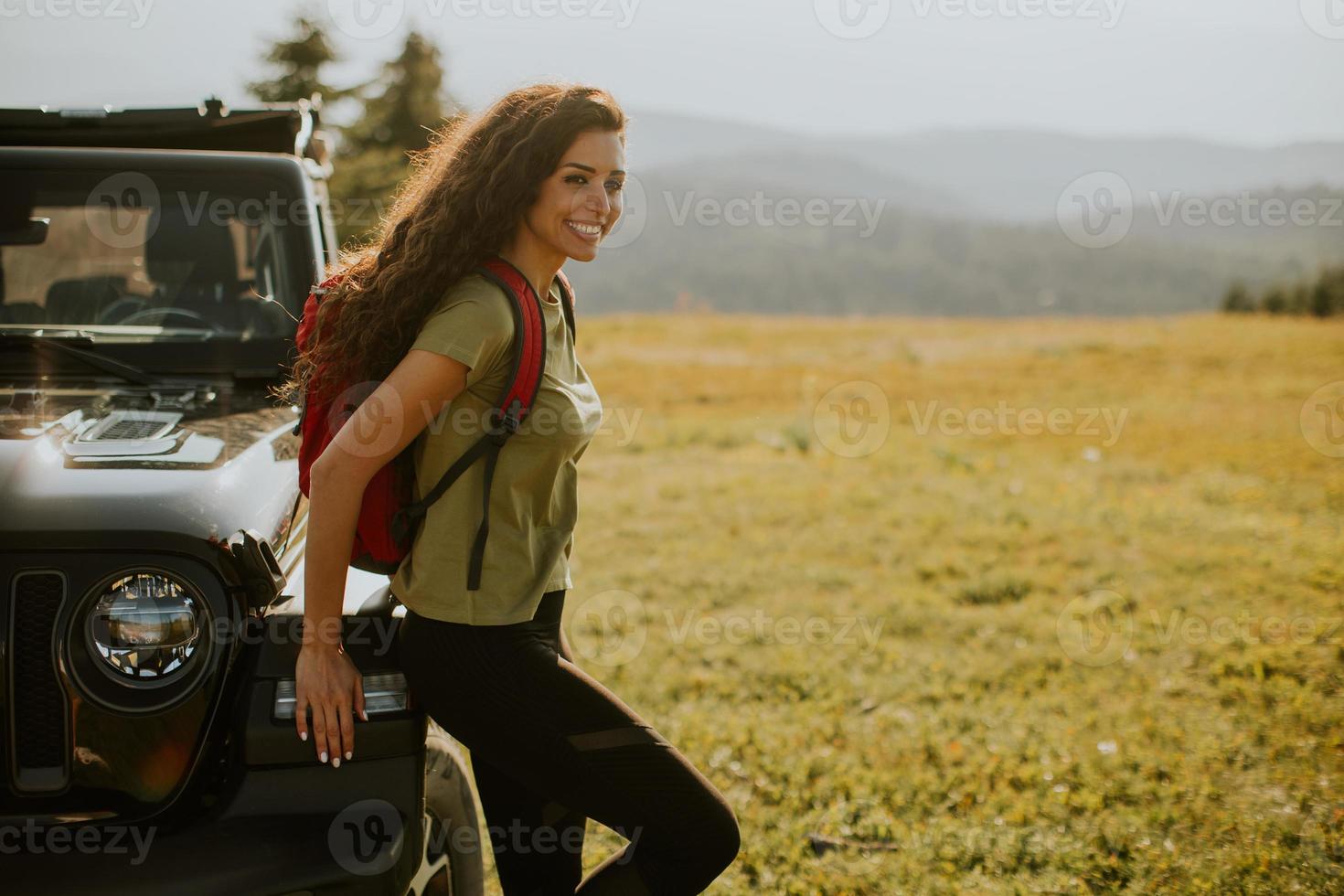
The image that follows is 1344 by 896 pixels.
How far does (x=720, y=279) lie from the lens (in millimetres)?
151750

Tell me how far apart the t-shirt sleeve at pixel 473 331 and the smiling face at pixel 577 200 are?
0.24m

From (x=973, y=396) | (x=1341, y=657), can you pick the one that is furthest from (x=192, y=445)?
(x=973, y=396)

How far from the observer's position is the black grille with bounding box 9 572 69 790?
228 cm

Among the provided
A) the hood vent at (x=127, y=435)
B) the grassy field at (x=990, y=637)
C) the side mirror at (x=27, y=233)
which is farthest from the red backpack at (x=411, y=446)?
the grassy field at (x=990, y=637)

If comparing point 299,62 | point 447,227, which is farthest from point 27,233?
point 299,62

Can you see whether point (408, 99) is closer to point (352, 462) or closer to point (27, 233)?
point (27, 233)

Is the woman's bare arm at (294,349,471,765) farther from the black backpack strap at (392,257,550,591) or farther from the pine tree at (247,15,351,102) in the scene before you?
the pine tree at (247,15,351,102)

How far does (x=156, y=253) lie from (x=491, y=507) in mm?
2238

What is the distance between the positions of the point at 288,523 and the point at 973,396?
1628 centimetres

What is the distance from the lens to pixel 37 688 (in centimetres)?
229

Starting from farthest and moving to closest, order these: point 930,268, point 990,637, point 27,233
A: point 930,268
point 990,637
point 27,233

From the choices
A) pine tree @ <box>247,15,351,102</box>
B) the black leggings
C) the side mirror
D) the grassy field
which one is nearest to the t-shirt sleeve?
the black leggings

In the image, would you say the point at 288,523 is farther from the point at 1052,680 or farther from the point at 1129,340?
the point at 1129,340

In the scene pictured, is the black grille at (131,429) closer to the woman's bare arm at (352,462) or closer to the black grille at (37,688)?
the black grille at (37,688)
